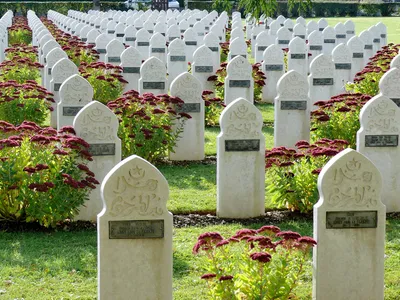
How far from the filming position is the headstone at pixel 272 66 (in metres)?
18.0

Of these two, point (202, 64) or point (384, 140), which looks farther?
point (202, 64)

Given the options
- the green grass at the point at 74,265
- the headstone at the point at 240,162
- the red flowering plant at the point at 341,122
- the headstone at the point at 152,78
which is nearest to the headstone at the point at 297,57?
the headstone at the point at 152,78

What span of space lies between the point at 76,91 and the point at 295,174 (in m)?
3.44

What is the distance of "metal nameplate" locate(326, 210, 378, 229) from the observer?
6.74m

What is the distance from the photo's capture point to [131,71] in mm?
17312

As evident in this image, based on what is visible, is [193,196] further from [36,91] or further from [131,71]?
[131,71]

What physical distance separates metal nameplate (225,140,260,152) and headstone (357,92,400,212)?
1162mm

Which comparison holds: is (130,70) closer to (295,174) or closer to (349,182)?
(295,174)

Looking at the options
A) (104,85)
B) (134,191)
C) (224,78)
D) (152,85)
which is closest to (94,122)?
(134,191)

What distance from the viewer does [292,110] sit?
40.7 feet

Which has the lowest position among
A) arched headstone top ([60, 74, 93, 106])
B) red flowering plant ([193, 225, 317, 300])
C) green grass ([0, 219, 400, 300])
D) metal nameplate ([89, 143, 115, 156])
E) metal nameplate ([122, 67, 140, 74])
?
green grass ([0, 219, 400, 300])

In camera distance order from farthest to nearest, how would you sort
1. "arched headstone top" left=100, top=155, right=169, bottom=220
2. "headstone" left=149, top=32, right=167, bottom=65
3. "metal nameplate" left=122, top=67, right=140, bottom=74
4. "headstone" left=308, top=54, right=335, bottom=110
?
"headstone" left=149, top=32, right=167, bottom=65
"metal nameplate" left=122, top=67, right=140, bottom=74
"headstone" left=308, top=54, right=335, bottom=110
"arched headstone top" left=100, top=155, right=169, bottom=220

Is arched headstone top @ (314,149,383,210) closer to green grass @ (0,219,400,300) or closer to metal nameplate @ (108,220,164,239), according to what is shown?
Answer: green grass @ (0,219,400,300)

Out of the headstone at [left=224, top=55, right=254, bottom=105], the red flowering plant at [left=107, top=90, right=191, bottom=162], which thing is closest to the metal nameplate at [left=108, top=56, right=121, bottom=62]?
the headstone at [left=224, top=55, right=254, bottom=105]
